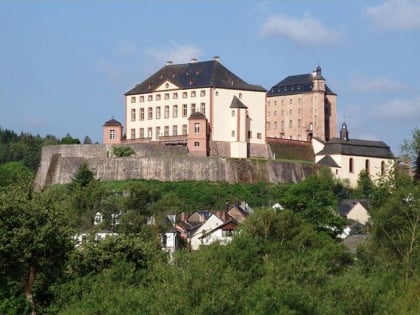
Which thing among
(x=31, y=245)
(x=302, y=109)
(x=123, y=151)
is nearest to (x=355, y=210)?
(x=123, y=151)

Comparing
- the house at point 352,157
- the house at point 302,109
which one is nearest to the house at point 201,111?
the house at point 352,157

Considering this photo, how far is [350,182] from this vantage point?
96.2 metres

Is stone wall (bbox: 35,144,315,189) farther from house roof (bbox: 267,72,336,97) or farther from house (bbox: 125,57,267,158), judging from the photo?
house roof (bbox: 267,72,336,97)

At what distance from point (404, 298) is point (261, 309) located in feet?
20.2

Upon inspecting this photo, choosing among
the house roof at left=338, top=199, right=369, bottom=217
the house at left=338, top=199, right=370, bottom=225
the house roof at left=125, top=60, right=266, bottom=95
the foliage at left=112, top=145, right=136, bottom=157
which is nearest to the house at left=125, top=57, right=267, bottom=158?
the house roof at left=125, top=60, right=266, bottom=95

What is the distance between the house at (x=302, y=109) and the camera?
104750 mm

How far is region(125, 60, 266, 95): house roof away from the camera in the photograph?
9162cm

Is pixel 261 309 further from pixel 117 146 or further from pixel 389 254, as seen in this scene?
pixel 117 146

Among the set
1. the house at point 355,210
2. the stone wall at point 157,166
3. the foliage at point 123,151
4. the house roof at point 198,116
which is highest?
the house roof at point 198,116

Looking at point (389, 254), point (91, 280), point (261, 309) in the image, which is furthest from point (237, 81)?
point (261, 309)

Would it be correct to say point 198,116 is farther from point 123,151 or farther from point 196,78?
point 123,151

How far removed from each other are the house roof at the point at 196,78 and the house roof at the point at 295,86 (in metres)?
14.3

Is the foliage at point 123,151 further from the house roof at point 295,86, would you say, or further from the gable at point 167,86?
the house roof at point 295,86

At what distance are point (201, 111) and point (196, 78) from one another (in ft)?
10.2
